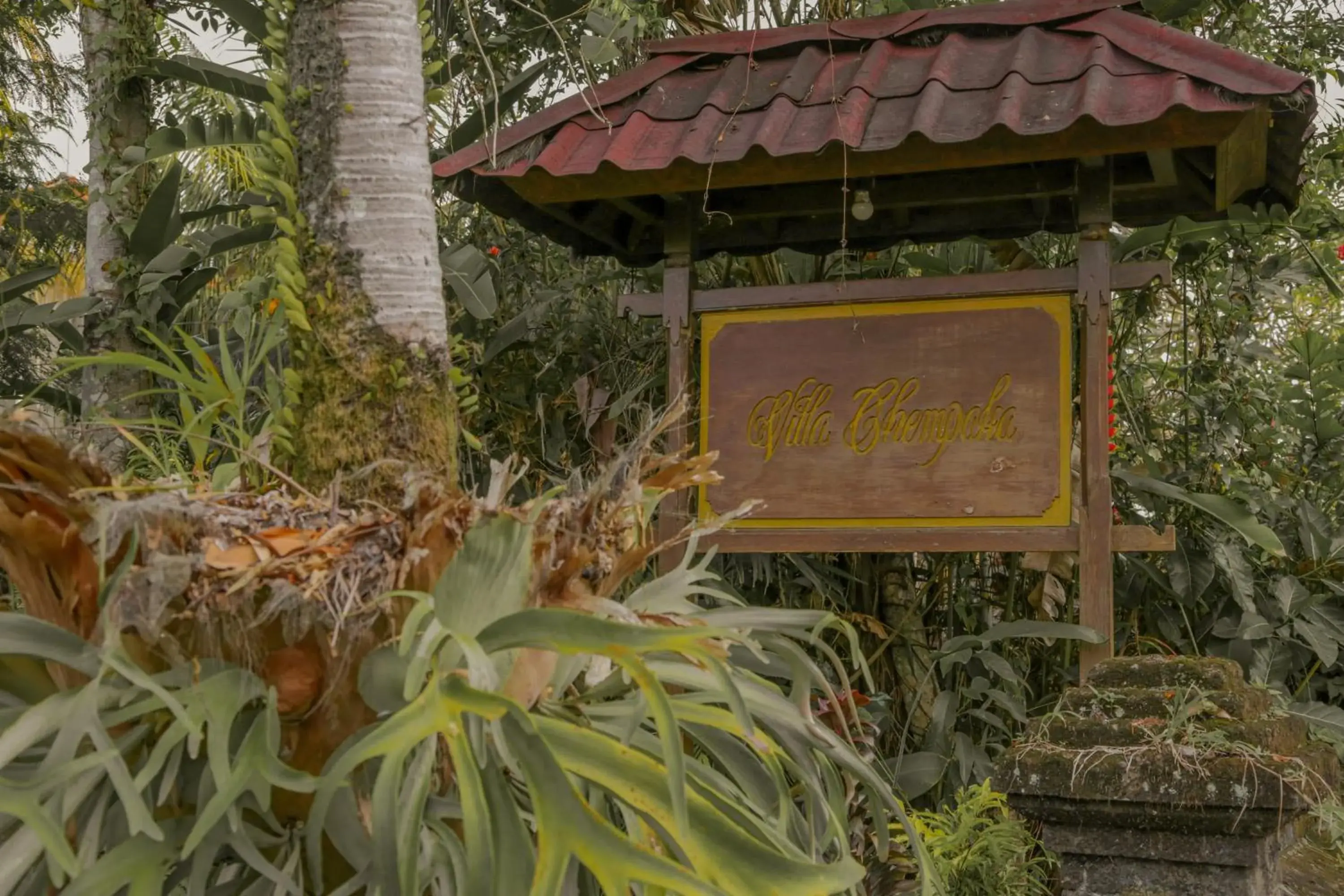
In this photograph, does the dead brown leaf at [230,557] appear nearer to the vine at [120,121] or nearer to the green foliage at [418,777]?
the green foliage at [418,777]

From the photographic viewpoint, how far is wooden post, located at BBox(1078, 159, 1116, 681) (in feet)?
12.1

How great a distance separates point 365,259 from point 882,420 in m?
2.35

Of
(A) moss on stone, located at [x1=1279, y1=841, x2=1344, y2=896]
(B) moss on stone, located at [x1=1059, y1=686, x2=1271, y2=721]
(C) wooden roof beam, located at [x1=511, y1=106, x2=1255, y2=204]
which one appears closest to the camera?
(B) moss on stone, located at [x1=1059, y1=686, x2=1271, y2=721]

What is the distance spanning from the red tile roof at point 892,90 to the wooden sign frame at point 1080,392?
358mm

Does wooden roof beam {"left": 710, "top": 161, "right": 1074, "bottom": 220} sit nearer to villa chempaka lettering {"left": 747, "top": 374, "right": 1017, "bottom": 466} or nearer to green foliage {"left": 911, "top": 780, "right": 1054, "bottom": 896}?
villa chempaka lettering {"left": 747, "top": 374, "right": 1017, "bottom": 466}

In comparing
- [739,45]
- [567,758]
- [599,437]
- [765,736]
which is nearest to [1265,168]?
[739,45]

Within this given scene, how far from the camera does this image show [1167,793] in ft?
8.37

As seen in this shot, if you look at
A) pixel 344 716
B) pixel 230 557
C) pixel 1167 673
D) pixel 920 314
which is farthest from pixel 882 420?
pixel 230 557

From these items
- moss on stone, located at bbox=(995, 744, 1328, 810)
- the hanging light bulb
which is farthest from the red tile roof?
moss on stone, located at bbox=(995, 744, 1328, 810)

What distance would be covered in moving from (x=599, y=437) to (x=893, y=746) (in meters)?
1.55

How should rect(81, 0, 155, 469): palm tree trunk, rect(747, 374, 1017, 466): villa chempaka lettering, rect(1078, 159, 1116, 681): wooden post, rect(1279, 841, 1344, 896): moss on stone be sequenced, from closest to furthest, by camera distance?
rect(1279, 841, 1344, 896): moss on stone
rect(1078, 159, 1116, 681): wooden post
rect(747, 374, 1017, 466): villa chempaka lettering
rect(81, 0, 155, 469): palm tree trunk

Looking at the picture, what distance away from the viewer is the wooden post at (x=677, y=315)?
4066 millimetres

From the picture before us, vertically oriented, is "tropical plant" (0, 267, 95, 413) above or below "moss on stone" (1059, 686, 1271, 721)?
above

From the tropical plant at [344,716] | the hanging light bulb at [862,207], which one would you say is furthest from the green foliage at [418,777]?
the hanging light bulb at [862,207]
